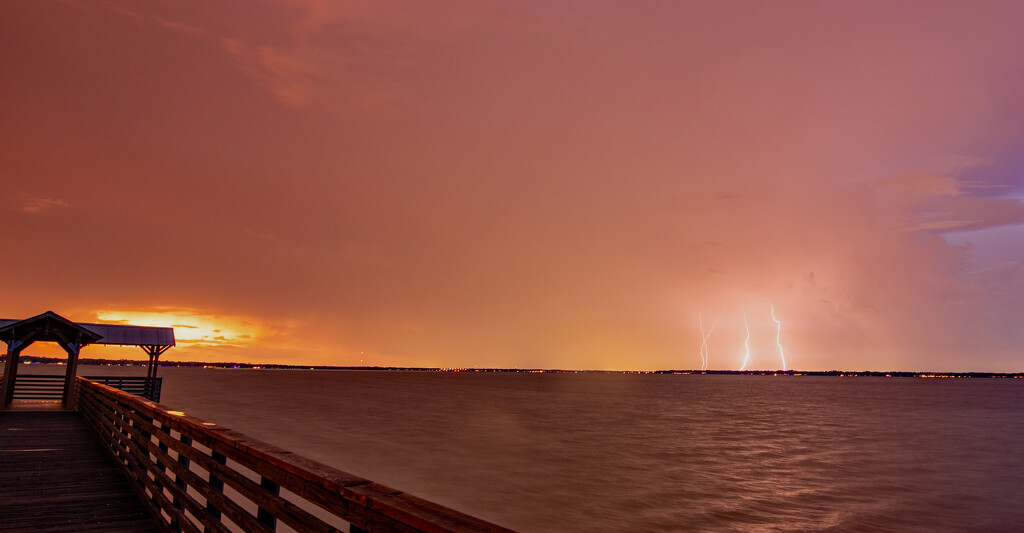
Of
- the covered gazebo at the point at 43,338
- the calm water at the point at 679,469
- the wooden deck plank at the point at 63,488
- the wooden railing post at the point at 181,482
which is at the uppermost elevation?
the covered gazebo at the point at 43,338

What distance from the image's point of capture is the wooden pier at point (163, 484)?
2.64m

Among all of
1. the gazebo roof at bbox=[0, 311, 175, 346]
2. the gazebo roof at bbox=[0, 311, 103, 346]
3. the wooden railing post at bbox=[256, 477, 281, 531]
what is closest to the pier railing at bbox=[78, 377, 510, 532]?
the wooden railing post at bbox=[256, 477, 281, 531]

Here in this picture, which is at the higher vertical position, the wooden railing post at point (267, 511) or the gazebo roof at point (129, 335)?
the gazebo roof at point (129, 335)

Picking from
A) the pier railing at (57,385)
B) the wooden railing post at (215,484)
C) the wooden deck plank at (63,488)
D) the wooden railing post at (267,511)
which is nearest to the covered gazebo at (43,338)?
the pier railing at (57,385)

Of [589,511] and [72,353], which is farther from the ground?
[72,353]

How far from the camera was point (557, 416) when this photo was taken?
59375mm

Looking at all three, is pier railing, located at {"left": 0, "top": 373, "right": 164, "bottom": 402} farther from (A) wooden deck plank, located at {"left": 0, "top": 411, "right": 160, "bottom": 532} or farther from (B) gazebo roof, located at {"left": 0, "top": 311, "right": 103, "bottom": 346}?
(A) wooden deck plank, located at {"left": 0, "top": 411, "right": 160, "bottom": 532}

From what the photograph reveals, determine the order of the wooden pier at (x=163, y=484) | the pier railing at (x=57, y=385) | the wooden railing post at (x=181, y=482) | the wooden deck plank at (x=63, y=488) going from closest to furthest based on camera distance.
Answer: the wooden pier at (x=163, y=484) → the wooden railing post at (x=181, y=482) → the wooden deck plank at (x=63, y=488) → the pier railing at (x=57, y=385)

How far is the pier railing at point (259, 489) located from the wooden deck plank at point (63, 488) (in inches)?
10.2

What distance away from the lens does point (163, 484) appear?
20.5 feet

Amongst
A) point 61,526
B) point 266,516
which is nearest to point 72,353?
point 61,526

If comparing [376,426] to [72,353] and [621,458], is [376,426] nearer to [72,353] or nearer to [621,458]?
[621,458]

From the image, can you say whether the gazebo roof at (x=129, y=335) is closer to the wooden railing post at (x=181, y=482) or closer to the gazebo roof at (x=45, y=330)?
the gazebo roof at (x=45, y=330)

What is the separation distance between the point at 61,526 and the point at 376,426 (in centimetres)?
4067
